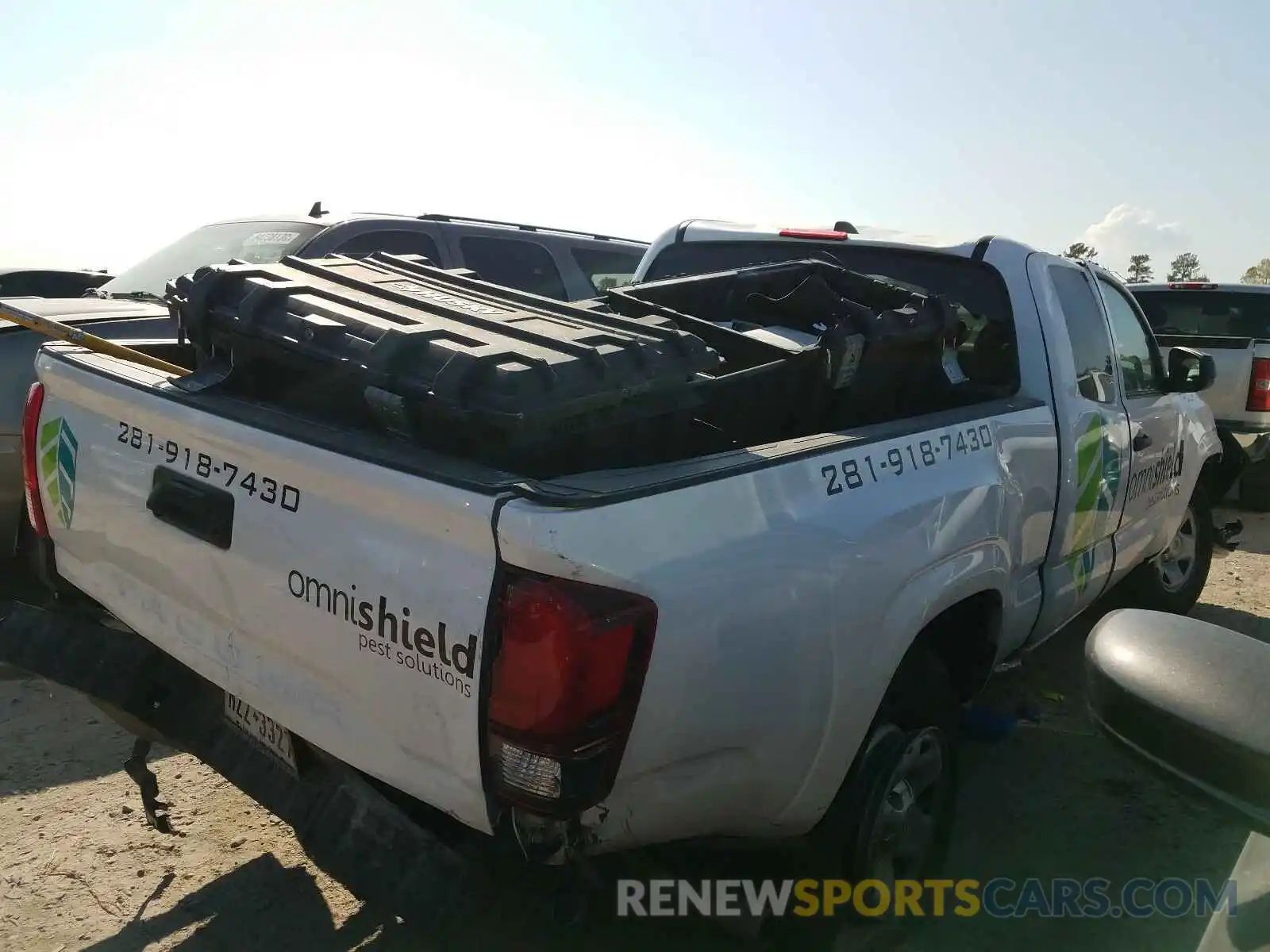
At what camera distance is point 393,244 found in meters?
6.12

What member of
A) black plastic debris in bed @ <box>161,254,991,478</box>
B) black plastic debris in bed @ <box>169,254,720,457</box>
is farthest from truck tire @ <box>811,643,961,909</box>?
black plastic debris in bed @ <box>169,254,720,457</box>

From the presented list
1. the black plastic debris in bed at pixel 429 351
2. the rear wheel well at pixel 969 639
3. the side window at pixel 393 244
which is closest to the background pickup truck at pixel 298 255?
the side window at pixel 393 244

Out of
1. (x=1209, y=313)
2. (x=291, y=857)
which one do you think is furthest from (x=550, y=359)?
(x=1209, y=313)

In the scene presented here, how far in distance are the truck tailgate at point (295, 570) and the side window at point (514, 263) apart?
400 centimetres

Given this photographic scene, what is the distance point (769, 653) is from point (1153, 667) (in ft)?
2.83

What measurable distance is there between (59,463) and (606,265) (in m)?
5.01

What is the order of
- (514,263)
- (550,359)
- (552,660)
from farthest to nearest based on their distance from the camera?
1. (514,263)
2. (550,359)
3. (552,660)

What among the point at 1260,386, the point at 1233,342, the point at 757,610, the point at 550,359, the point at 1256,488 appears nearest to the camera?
the point at 757,610

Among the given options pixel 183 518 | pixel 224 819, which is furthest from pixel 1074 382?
pixel 224 819

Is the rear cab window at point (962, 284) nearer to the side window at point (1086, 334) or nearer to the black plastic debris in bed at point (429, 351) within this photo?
the side window at point (1086, 334)

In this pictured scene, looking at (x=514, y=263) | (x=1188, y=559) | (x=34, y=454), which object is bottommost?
(x=1188, y=559)

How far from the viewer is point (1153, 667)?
132 cm

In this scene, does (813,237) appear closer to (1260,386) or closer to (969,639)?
(969,639)

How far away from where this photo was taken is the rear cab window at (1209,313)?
8719 mm
